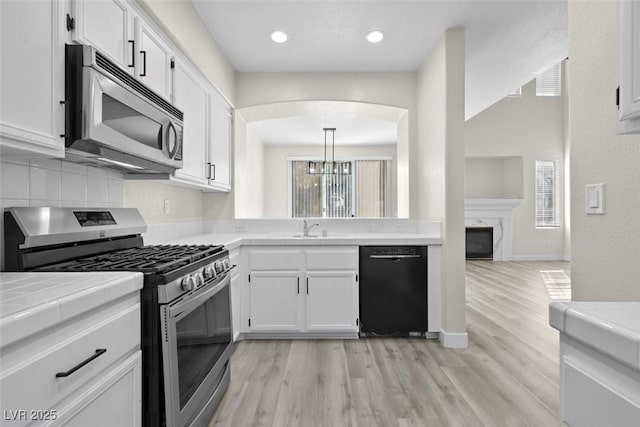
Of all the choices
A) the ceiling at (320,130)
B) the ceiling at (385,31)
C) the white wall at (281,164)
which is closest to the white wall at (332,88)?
the ceiling at (385,31)

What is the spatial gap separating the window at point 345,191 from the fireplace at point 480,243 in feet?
7.03

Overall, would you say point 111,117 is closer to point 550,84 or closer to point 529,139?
point 529,139

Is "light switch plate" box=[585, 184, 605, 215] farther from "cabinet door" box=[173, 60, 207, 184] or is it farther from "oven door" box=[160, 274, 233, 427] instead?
"cabinet door" box=[173, 60, 207, 184]

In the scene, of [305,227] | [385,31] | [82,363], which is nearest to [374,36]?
[385,31]

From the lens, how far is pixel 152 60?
6.90 ft

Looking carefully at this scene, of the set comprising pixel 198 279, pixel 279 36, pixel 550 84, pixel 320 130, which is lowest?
pixel 198 279

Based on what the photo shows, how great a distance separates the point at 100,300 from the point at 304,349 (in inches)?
86.4

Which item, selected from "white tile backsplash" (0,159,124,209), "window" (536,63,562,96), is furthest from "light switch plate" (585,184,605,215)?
"window" (536,63,562,96)

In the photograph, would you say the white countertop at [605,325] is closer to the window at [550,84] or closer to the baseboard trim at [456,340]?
the baseboard trim at [456,340]

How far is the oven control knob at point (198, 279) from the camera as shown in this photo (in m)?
1.74

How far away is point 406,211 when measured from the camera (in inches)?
159

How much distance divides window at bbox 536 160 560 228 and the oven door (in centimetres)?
844

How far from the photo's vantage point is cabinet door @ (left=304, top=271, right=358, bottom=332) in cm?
A: 327

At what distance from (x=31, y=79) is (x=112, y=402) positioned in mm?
1102
